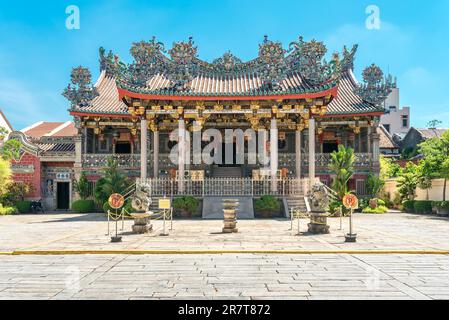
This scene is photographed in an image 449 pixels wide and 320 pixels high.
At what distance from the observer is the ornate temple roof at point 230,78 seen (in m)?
19.1

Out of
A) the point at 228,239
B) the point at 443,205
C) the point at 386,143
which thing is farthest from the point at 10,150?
the point at 386,143

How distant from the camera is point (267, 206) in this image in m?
18.2

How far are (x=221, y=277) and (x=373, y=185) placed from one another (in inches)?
746

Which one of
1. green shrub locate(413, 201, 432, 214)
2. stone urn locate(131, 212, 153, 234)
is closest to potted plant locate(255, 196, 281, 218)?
stone urn locate(131, 212, 153, 234)

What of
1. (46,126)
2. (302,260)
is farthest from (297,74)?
(46,126)

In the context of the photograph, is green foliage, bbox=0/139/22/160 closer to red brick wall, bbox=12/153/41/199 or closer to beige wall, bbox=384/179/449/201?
red brick wall, bbox=12/153/41/199

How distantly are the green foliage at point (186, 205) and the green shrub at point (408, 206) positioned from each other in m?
14.6

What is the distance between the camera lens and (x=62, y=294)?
552cm

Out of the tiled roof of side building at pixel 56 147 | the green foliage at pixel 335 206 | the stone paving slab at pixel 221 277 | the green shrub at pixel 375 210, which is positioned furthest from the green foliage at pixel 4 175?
the green shrub at pixel 375 210

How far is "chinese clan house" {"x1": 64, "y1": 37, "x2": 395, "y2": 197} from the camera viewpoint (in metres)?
19.3

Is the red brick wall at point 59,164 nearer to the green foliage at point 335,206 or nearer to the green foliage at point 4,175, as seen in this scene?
the green foliage at point 4,175

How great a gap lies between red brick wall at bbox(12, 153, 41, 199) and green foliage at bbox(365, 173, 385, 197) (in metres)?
21.9

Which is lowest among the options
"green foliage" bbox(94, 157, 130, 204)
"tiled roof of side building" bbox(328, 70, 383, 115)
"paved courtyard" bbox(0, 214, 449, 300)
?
"paved courtyard" bbox(0, 214, 449, 300)
